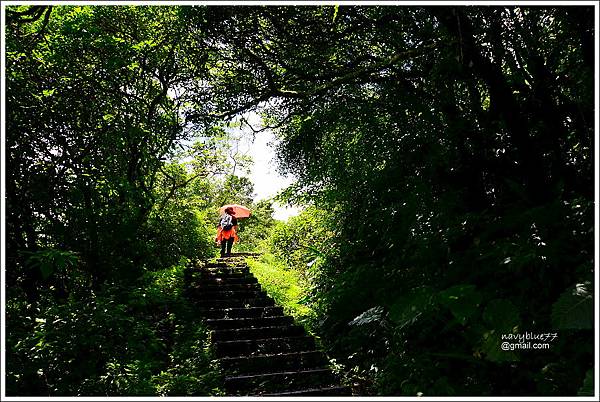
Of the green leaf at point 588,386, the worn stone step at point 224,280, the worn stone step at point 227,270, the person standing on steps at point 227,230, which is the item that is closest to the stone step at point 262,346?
the worn stone step at point 224,280

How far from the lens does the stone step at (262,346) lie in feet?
18.3

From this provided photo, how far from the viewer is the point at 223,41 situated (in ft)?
17.7

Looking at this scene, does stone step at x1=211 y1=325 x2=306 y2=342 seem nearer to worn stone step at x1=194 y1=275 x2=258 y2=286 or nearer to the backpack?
worn stone step at x1=194 y1=275 x2=258 y2=286

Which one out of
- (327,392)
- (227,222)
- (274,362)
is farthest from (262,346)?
(227,222)

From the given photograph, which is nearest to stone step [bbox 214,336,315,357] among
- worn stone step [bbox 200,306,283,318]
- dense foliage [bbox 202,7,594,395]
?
dense foliage [bbox 202,7,594,395]

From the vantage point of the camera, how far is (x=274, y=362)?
524cm

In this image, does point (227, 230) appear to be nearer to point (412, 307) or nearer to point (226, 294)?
point (226, 294)

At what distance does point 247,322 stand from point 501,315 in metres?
4.60

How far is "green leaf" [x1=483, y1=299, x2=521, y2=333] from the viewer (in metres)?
2.54

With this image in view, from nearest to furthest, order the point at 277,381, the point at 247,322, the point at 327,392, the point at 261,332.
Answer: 1. the point at 327,392
2. the point at 277,381
3. the point at 261,332
4. the point at 247,322

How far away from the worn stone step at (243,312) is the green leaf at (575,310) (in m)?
5.15

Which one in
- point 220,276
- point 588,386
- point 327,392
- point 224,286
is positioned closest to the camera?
point 588,386

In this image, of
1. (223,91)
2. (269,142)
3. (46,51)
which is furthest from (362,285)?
(46,51)

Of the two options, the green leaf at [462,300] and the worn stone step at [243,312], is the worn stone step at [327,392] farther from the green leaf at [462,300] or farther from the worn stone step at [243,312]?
the worn stone step at [243,312]
